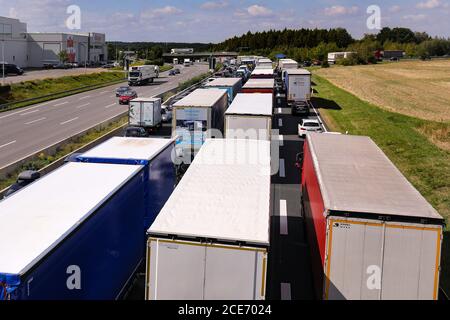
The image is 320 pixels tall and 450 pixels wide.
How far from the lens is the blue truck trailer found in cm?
673

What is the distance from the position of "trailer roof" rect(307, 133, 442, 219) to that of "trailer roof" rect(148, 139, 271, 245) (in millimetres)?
1507

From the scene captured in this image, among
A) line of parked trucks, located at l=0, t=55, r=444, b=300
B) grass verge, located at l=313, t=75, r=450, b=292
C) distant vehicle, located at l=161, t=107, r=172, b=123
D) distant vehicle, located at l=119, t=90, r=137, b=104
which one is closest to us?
line of parked trucks, located at l=0, t=55, r=444, b=300

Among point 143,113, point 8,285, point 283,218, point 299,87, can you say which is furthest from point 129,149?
point 299,87

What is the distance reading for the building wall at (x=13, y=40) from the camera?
9024 centimetres

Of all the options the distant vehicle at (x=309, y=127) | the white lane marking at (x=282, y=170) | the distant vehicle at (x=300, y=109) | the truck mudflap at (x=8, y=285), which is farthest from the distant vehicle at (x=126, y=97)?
the truck mudflap at (x=8, y=285)

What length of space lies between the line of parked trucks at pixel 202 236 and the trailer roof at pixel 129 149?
58 centimetres

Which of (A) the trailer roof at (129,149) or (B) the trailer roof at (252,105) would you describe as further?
(B) the trailer roof at (252,105)

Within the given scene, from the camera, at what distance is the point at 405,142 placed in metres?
29.3

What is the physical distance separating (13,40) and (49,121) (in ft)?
214

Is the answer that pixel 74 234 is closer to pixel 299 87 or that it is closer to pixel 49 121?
pixel 49 121

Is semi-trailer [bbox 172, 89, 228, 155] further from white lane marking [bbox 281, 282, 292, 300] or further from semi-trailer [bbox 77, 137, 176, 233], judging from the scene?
white lane marking [bbox 281, 282, 292, 300]

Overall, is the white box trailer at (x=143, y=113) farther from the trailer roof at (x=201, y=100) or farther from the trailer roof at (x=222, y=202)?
the trailer roof at (x=222, y=202)

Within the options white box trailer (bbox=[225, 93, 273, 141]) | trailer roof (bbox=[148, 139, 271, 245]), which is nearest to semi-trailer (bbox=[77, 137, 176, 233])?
trailer roof (bbox=[148, 139, 271, 245])

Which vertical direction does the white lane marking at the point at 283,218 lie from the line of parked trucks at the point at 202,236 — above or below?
below
